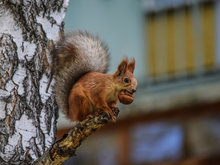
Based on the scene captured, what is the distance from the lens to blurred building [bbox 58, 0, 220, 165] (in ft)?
12.9

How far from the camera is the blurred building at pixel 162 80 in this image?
393cm

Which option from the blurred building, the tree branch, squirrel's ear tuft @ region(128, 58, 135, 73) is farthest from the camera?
the blurred building

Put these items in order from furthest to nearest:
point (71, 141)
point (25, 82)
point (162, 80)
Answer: point (162, 80) < point (25, 82) < point (71, 141)

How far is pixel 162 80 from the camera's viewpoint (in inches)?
171

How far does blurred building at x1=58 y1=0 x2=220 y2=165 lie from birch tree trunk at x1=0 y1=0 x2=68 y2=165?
7.90ft

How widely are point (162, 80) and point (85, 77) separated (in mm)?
2768

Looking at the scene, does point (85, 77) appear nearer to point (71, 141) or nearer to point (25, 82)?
point (25, 82)

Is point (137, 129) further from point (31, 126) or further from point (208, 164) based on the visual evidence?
point (31, 126)

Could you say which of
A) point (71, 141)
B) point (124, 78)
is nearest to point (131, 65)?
point (124, 78)

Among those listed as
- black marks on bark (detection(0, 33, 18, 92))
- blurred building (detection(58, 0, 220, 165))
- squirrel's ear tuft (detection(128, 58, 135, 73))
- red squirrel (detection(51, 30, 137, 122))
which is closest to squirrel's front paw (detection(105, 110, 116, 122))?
red squirrel (detection(51, 30, 137, 122))

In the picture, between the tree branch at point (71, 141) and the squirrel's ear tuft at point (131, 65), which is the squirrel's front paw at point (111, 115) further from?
the squirrel's ear tuft at point (131, 65)

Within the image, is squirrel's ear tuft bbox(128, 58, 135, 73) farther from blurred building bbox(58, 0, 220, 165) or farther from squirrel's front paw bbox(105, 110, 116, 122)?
blurred building bbox(58, 0, 220, 165)

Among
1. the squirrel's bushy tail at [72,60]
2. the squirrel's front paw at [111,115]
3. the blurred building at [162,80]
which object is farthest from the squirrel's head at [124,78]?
the blurred building at [162,80]

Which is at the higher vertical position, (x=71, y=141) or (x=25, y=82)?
(x=25, y=82)
